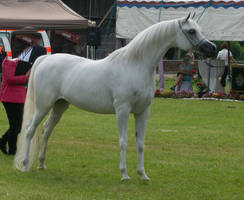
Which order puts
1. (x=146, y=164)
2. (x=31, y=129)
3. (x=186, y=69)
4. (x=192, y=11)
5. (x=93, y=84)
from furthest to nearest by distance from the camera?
1. (x=186, y=69)
2. (x=192, y=11)
3. (x=146, y=164)
4. (x=31, y=129)
5. (x=93, y=84)

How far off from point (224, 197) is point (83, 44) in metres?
28.7

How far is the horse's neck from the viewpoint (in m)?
6.44

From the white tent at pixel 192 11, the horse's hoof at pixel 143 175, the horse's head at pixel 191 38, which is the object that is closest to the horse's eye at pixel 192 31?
the horse's head at pixel 191 38

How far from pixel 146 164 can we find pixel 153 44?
2.17 metres

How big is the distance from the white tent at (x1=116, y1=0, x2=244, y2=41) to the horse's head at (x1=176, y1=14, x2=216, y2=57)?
11.2 meters

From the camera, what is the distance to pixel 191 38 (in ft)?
21.0

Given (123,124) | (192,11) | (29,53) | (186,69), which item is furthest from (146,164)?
(186,69)

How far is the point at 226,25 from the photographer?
17359 millimetres

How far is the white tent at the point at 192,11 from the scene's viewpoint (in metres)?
17.2

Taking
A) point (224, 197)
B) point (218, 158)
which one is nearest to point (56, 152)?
point (218, 158)

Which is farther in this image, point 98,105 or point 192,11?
point 192,11

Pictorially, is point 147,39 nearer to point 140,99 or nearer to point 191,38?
point 191,38

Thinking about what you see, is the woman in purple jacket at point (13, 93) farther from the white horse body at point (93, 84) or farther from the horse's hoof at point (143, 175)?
the horse's hoof at point (143, 175)

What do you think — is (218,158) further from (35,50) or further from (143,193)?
(35,50)
